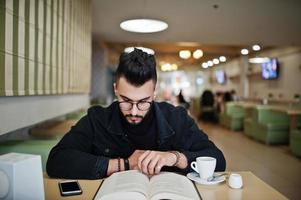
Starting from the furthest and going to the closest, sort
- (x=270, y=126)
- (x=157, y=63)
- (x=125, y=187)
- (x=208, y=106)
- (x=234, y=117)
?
(x=208, y=106) → (x=234, y=117) → (x=270, y=126) → (x=157, y=63) → (x=125, y=187)

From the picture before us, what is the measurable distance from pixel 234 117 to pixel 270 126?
2595 millimetres

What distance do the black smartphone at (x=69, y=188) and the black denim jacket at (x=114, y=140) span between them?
0.12 metres

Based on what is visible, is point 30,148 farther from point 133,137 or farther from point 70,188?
point 70,188

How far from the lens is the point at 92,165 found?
1.23 meters

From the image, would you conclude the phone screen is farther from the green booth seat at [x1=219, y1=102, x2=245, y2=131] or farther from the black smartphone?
the green booth seat at [x1=219, y1=102, x2=245, y2=131]

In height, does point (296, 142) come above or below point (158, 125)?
below

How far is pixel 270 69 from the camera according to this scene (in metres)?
9.50

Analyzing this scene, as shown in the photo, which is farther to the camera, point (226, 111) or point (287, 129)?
point (226, 111)

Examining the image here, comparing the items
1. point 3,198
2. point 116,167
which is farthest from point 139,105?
point 3,198

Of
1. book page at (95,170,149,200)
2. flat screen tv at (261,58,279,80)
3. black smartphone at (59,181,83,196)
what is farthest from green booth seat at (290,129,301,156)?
black smartphone at (59,181,83,196)

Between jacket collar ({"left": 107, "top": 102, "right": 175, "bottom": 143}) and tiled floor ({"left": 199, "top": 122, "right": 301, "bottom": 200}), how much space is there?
2.28m

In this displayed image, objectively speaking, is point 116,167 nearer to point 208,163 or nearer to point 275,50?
point 208,163

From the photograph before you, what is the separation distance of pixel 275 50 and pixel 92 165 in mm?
9870

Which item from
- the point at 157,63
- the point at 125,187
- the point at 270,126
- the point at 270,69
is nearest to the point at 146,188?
the point at 125,187
